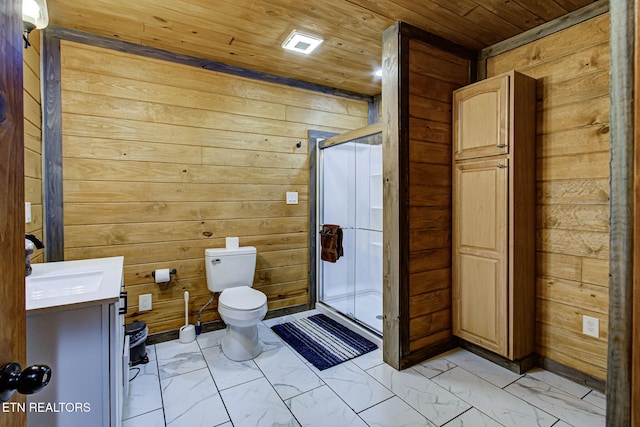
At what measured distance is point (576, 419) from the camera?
5.52 feet

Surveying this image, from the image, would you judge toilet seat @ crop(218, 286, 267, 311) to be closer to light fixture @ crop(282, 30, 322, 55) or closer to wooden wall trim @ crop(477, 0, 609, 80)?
light fixture @ crop(282, 30, 322, 55)

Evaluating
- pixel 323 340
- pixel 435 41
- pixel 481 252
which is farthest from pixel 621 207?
pixel 323 340

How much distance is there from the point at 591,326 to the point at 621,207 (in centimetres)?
189

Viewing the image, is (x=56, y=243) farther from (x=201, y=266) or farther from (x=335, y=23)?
(x=335, y=23)

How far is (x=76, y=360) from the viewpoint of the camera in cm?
113

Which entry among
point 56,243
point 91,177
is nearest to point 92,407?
point 56,243

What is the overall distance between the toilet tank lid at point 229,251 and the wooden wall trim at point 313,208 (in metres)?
0.70

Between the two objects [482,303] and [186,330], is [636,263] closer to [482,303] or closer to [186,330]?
[482,303]

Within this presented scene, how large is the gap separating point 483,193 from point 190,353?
2.47 m

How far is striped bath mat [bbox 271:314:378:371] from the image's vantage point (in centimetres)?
235

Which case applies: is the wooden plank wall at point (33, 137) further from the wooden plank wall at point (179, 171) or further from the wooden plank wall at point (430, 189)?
the wooden plank wall at point (430, 189)

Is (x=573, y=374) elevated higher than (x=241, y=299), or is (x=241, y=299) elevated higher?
(x=241, y=299)

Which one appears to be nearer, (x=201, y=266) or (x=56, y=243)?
(x=56, y=243)

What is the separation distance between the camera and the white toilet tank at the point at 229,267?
→ 2.64 m
